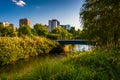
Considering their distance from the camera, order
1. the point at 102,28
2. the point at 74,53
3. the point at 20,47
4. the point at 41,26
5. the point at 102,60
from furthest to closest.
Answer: the point at 41,26
the point at 20,47
the point at 102,28
the point at 74,53
the point at 102,60

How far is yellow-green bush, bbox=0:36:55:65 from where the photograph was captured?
2823 cm

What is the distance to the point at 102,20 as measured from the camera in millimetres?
14523

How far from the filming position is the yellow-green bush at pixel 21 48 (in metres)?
28.2

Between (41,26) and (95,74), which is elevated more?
(41,26)

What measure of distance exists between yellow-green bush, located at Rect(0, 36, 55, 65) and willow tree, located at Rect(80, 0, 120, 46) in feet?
45.8

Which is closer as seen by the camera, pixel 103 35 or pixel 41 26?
pixel 103 35

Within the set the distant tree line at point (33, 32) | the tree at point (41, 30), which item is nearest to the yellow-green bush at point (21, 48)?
the distant tree line at point (33, 32)

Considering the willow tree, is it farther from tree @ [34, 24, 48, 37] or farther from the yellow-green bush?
tree @ [34, 24, 48, 37]

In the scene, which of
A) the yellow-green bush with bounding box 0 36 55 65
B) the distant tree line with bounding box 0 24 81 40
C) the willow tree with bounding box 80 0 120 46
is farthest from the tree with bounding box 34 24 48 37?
the willow tree with bounding box 80 0 120 46

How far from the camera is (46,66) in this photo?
625 cm

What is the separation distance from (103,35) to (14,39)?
69.9 feet

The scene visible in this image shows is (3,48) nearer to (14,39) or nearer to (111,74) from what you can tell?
(14,39)

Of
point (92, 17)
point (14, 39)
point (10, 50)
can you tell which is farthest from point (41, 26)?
point (92, 17)

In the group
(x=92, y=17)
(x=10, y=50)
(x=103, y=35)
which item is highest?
(x=92, y=17)
